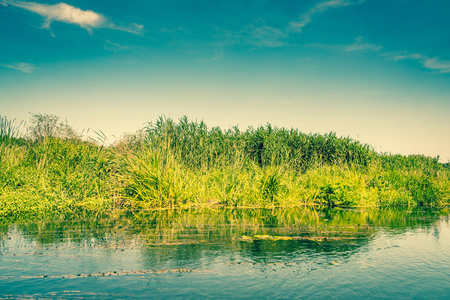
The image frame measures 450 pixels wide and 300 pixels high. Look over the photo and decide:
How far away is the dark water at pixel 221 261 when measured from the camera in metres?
2.76

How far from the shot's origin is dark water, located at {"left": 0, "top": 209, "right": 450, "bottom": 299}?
2.76 meters

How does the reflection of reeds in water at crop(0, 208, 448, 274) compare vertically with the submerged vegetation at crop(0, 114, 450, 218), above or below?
below

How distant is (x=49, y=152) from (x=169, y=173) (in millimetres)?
4476

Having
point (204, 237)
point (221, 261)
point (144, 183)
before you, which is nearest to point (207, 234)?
point (204, 237)

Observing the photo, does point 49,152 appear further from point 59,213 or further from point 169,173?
point 169,173

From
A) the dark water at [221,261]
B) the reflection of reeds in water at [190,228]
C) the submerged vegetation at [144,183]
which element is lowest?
the dark water at [221,261]

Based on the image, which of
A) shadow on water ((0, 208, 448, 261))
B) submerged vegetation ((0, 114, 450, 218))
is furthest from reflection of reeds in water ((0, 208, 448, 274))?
submerged vegetation ((0, 114, 450, 218))

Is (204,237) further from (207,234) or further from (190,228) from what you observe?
(190,228)

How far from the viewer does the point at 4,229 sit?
5.39 metres

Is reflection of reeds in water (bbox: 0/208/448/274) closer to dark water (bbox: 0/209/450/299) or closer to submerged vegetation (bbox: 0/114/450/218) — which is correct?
dark water (bbox: 0/209/450/299)

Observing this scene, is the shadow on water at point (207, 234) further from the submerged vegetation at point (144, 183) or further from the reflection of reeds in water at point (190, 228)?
the submerged vegetation at point (144, 183)

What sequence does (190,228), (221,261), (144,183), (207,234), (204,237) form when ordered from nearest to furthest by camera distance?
(221,261), (204,237), (207,234), (190,228), (144,183)

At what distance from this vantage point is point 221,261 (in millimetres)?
3611

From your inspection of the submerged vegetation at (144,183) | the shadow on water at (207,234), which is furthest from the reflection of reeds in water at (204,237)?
the submerged vegetation at (144,183)
